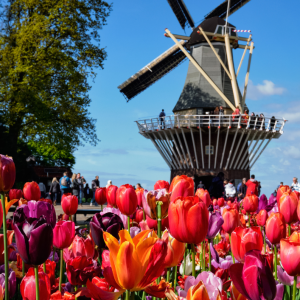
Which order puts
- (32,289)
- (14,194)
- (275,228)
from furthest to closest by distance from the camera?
(14,194) < (275,228) < (32,289)

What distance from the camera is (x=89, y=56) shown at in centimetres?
1934

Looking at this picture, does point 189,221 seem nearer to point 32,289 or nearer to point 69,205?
point 32,289

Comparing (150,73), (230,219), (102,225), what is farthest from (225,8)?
(102,225)

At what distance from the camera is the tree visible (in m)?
17.3

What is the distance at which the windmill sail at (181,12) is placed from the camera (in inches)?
1081

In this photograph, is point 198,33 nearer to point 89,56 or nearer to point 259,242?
point 89,56

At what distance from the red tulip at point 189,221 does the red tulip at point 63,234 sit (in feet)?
1.75

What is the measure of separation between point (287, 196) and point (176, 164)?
20534 mm

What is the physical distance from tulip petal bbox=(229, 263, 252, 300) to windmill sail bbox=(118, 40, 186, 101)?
88.6 feet

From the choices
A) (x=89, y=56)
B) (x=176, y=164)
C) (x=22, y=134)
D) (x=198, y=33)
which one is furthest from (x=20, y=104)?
(x=198, y=33)

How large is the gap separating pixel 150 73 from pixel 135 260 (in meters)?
27.4

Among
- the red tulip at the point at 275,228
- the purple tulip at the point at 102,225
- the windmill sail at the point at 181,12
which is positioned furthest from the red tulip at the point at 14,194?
the windmill sail at the point at 181,12

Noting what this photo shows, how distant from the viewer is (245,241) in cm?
128

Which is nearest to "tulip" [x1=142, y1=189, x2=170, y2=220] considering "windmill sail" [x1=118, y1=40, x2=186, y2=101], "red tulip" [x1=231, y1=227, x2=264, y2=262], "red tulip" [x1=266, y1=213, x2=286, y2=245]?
"red tulip" [x1=231, y1=227, x2=264, y2=262]
